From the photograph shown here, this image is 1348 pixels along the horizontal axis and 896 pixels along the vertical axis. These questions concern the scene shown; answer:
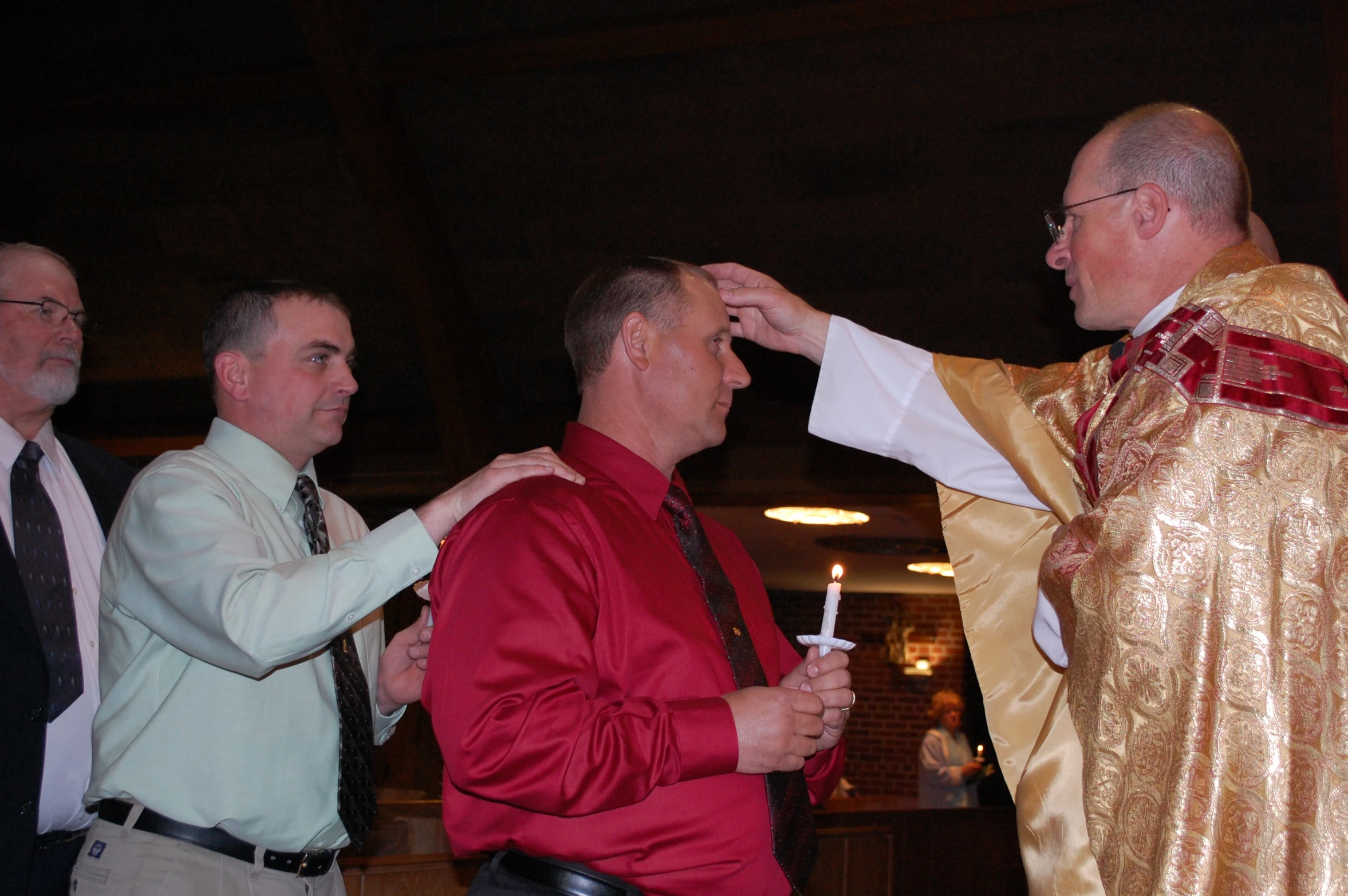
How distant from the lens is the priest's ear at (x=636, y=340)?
2.22 meters

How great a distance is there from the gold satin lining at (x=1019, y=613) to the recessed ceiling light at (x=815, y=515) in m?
5.07

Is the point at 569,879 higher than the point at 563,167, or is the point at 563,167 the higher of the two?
the point at 563,167

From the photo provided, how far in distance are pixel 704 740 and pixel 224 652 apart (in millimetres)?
842

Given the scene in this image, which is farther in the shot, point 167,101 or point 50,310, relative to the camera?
point 167,101

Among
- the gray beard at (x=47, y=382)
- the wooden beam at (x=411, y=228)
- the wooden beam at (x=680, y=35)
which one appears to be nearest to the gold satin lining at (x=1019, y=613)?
→ the gray beard at (x=47, y=382)

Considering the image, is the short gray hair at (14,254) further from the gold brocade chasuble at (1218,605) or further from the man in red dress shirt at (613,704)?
the gold brocade chasuble at (1218,605)

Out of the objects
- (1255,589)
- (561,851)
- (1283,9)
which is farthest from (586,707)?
(1283,9)

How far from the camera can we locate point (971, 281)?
20.1 ft

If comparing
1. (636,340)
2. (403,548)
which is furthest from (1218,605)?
(403,548)

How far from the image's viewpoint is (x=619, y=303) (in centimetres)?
228

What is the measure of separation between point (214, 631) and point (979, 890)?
19.6ft

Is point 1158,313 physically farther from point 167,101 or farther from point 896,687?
point 896,687

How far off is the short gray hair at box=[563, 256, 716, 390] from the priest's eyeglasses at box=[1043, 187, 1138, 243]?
25.9 inches

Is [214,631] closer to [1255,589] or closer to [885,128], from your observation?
[1255,589]
